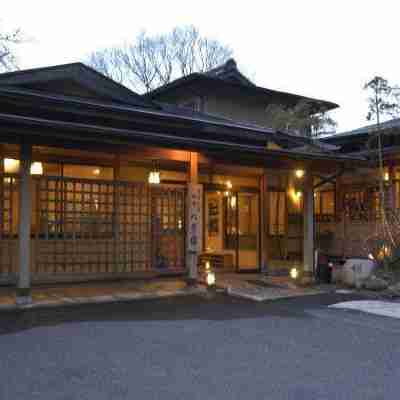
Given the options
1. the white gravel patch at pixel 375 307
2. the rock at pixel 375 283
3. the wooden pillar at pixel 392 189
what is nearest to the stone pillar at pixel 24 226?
the white gravel patch at pixel 375 307

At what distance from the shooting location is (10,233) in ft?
32.1

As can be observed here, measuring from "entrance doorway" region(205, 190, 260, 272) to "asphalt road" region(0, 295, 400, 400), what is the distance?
519cm

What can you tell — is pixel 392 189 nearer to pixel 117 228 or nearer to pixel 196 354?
pixel 117 228

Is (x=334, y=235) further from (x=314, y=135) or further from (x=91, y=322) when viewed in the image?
(x=91, y=322)

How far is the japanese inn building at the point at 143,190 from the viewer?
30.9ft

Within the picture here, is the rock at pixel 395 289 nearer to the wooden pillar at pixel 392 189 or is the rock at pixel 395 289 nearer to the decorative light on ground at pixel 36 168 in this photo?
the wooden pillar at pixel 392 189

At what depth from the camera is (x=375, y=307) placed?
880cm

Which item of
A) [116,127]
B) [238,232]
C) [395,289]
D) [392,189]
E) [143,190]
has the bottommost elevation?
[395,289]

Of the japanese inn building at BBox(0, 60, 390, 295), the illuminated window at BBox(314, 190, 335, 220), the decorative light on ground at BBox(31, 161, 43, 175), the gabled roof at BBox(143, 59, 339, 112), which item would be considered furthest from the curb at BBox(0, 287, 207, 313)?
the gabled roof at BBox(143, 59, 339, 112)

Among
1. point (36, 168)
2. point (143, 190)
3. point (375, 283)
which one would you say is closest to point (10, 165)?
point (36, 168)

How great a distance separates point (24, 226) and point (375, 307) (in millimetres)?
6071

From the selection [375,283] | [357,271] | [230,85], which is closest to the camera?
[375,283]

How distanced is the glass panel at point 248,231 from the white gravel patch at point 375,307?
15.1 ft

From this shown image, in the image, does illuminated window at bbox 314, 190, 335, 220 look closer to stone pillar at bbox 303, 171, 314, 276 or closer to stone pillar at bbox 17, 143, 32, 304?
stone pillar at bbox 303, 171, 314, 276
